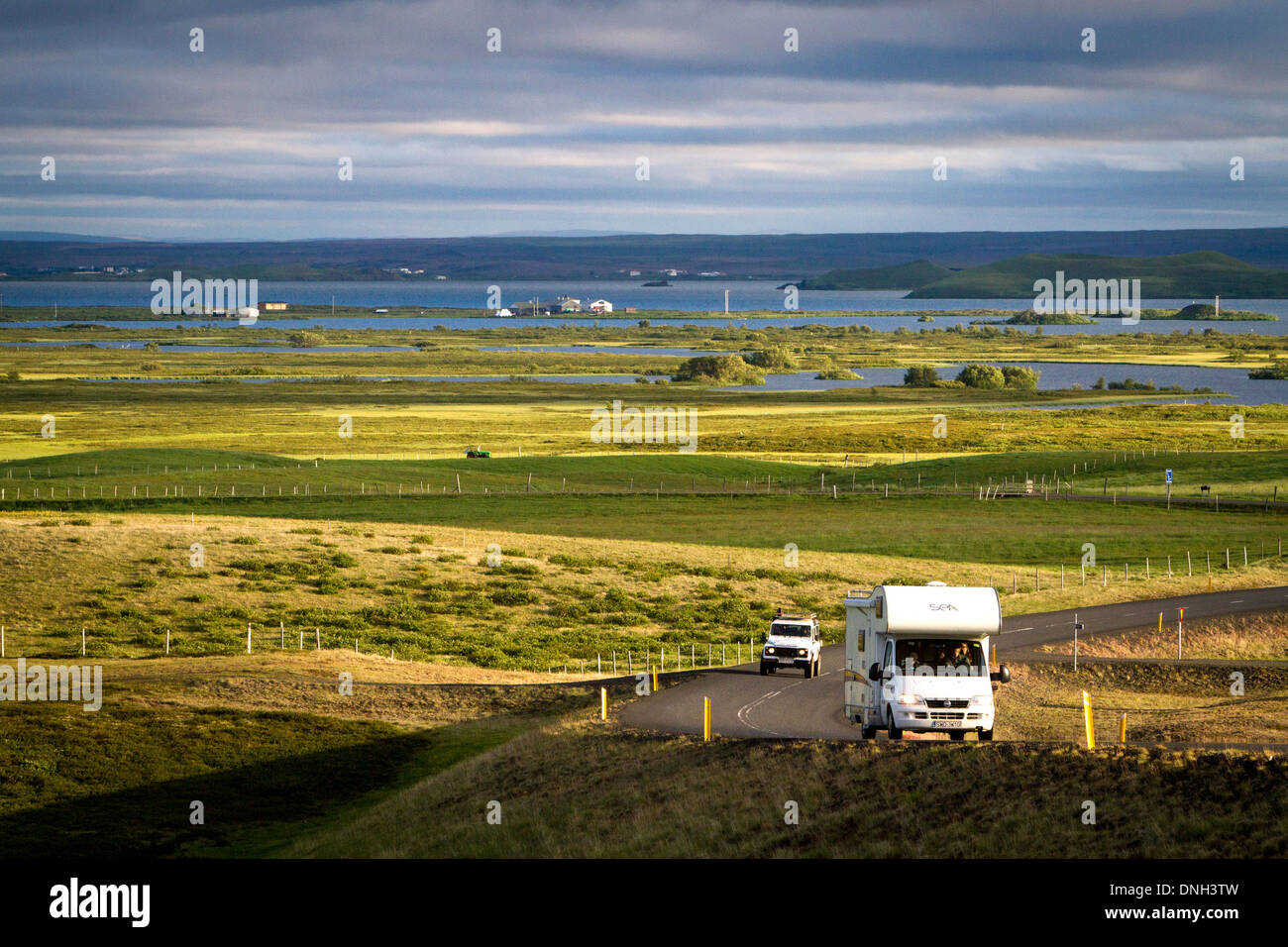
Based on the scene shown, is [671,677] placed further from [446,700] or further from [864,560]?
[864,560]

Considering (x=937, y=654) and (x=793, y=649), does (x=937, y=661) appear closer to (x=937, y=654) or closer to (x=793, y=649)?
(x=937, y=654)

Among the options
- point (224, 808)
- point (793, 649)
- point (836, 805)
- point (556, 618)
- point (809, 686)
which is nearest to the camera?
point (836, 805)

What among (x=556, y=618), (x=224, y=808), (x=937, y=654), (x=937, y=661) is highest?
(x=937, y=654)

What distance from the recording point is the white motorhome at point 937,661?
26.2m

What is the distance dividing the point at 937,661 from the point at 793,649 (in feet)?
46.0

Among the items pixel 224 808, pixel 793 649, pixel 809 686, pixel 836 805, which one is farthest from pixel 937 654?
pixel 224 808

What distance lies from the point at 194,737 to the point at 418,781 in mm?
7442

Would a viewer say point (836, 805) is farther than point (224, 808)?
No

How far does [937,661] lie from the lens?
26.5 m

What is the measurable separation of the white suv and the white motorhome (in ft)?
43.5

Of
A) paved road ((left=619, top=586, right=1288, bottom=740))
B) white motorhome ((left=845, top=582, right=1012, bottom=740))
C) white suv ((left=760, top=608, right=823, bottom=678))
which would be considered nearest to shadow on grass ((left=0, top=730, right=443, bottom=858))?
paved road ((left=619, top=586, right=1288, bottom=740))

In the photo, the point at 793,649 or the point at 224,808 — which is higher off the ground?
the point at 793,649

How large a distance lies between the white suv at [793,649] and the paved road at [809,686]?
1.33 feet

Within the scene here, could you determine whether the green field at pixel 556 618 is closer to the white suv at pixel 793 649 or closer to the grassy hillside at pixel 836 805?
the grassy hillside at pixel 836 805
